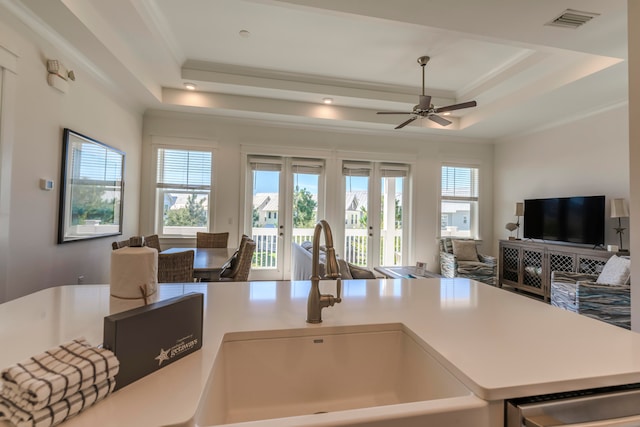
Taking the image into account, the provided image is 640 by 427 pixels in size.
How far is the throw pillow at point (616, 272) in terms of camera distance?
2.95 metres


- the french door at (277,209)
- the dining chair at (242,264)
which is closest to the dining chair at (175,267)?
the dining chair at (242,264)

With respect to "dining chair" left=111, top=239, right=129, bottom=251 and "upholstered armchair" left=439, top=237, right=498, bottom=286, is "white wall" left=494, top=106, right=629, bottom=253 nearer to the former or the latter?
"upholstered armchair" left=439, top=237, right=498, bottom=286

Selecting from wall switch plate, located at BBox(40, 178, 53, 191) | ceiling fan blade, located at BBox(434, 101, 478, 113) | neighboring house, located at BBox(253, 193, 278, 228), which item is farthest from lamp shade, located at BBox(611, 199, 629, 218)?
wall switch plate, located at BBox(40, 178, 53, 191)

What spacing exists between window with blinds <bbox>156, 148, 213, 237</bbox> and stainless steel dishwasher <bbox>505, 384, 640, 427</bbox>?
195 inches

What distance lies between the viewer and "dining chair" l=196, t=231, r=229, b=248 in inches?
178

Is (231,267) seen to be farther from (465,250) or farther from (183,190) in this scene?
(465,250)

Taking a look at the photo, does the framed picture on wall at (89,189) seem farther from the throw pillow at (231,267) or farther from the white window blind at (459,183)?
the white window blind at (459,183)

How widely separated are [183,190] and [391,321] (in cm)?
471

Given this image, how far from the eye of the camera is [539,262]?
15.1 ft

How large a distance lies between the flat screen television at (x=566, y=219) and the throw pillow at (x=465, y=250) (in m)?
0.84

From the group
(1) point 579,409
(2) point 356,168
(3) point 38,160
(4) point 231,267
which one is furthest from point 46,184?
(2) point 356,168

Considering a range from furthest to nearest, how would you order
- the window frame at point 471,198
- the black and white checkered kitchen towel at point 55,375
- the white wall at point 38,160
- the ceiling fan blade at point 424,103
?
1. the window frame at point 471,198
2. the ceiling fan blade at point 424,103
3. the white wall at point 38,160
4. the black and white checkered kitchen towel at point 55,375

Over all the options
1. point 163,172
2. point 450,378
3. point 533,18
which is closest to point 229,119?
point 163,172

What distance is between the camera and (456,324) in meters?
1.03
